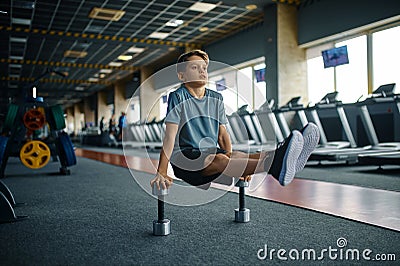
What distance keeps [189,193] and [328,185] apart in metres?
1.60

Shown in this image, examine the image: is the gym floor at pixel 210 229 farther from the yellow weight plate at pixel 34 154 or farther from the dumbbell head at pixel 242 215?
the yellow weight plate at pixel 34 154

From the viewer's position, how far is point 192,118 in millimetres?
1946

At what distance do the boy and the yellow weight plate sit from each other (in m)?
3.17

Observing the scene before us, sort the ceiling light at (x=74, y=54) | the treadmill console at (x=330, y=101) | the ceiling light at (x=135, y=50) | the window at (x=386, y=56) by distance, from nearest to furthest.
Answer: the treadmill console at (x=330, y=101) < the window at (x=386, y=56) < the ceiling light at (x=135, y=50) < the ceiling light at (x=74, y=54)

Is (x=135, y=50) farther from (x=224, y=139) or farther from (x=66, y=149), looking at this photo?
(x=224, y=139)

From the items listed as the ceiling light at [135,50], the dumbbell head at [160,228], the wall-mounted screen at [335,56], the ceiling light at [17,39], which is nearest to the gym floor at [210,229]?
the dumbbell head at [160,228]

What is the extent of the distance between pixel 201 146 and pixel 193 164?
10 cm

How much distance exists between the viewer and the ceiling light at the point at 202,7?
8.95m

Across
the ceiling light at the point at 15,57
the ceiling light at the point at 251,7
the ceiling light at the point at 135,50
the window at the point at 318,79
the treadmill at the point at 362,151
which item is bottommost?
the treadmill at the point at 362,151

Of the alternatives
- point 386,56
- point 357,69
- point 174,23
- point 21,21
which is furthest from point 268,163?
point 21,21

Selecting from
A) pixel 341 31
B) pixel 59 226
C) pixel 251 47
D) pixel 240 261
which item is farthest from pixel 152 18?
pixel 240 261

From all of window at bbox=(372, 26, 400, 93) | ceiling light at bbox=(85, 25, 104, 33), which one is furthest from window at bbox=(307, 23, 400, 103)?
ceiling light at bbox=(85, 25, 104, 33)

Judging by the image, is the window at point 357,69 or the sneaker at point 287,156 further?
the window at point 357,69

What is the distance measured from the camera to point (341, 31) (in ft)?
26.1
